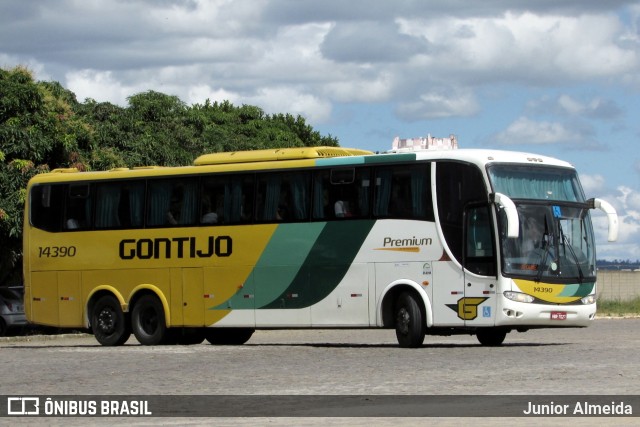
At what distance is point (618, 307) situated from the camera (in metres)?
61.1

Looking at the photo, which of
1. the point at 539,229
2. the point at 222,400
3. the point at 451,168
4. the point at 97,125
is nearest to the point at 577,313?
the point at 539,229

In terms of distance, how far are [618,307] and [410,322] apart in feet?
120

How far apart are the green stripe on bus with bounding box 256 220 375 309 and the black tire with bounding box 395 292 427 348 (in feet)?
4.40

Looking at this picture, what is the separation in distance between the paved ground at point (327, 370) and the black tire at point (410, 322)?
409mm

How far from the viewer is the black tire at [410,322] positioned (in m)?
26.1

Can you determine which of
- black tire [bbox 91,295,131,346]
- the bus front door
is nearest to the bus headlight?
the bus front door

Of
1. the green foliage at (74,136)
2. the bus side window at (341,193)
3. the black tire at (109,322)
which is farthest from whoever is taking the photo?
the green foliage at (74,136)

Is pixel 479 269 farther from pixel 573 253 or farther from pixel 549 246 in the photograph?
pixel 573 253

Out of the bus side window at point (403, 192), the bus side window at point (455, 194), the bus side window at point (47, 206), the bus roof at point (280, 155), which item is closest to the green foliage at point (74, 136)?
the bus side window at point (47, 206)

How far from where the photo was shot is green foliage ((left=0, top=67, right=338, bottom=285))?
39.3 meters

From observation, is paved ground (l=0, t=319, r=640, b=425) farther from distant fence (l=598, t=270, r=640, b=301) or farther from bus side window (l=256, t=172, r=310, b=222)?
distant fence (l=598, t=270, r=640, b=301)

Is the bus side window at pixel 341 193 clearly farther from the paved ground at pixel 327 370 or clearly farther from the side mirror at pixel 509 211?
the side mirror at pixel 509 211

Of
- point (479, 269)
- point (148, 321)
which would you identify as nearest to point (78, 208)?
point (148, 321)

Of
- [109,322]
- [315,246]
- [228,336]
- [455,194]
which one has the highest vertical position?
[455,194]
